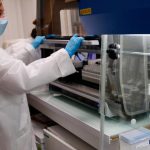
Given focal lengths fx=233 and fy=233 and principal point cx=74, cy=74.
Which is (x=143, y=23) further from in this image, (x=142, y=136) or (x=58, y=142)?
(x=58, y=142)

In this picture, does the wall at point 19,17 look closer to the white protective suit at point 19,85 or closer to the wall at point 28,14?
the wall at point 28,14

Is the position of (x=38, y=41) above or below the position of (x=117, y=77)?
above

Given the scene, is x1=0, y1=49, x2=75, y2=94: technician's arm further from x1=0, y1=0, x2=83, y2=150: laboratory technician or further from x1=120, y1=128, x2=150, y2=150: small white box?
x1=120, y1=128, x2=150, y2=150: small white box

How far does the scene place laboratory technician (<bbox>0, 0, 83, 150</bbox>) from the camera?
3.76 ft

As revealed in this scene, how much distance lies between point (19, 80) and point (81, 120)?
36cm

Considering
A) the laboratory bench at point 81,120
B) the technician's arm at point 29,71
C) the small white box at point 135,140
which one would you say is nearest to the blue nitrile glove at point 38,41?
the laboratory bench at point 81,120

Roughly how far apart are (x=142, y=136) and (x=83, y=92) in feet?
1.39

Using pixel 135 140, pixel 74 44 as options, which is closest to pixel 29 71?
pixel 74 44

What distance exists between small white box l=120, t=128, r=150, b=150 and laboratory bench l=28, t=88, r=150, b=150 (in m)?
0.03

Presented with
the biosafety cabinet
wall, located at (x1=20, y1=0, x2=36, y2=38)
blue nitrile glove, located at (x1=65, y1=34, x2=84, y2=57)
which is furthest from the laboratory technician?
wall, located at (x1=20, y1=0, x2=36, y2=38)

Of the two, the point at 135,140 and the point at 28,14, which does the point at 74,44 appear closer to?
the point at 135,140

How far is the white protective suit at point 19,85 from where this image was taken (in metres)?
1.15

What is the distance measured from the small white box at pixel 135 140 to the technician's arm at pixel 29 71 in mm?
436

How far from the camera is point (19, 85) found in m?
1.14
